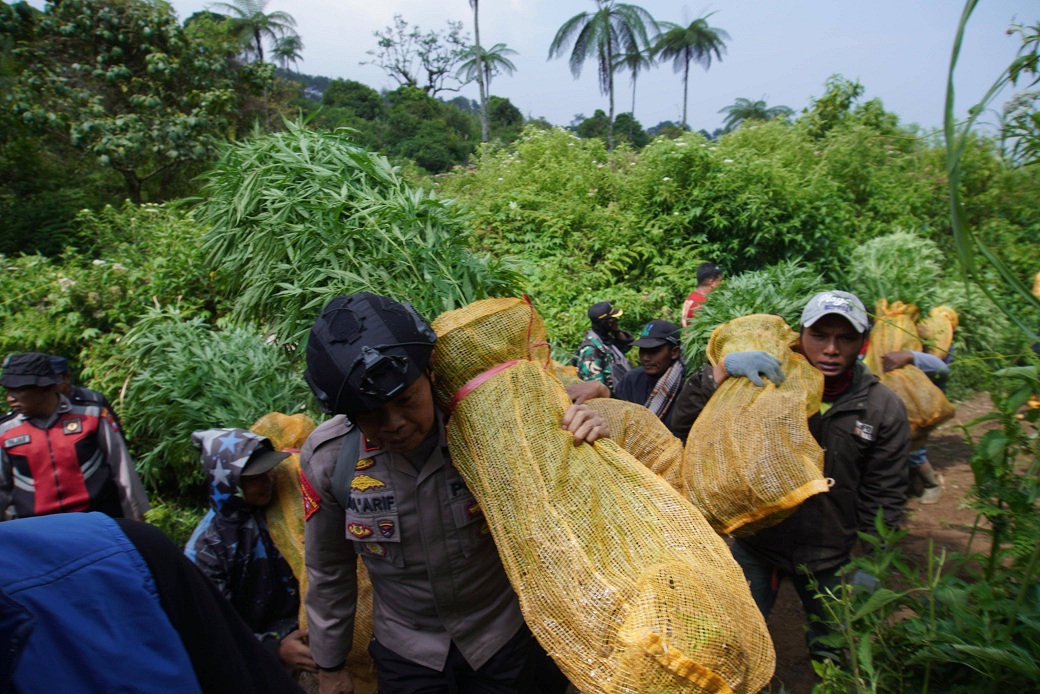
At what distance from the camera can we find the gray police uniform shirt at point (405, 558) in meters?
2.04

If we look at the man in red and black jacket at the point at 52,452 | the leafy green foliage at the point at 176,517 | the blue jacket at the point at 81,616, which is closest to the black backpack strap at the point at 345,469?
the blue jacket at the point at 81,616

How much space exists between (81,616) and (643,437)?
1.87 m

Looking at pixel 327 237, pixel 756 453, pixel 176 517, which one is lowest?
pixel 176 517

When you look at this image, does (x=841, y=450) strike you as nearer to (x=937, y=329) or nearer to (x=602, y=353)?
(x=602, y=353)

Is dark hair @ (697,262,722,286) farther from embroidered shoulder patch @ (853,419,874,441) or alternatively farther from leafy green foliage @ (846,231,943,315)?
embroidered shoulder patch @ (853,419,874,441)

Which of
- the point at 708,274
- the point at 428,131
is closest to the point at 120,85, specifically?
the point at 708,274

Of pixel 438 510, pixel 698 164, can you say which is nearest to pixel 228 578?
pixel 438 510

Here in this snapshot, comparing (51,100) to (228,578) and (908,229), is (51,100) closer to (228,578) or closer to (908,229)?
(228,578)

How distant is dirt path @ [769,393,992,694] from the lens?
3739mm

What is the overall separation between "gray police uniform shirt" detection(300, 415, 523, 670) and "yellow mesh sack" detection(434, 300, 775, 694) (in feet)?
1.01

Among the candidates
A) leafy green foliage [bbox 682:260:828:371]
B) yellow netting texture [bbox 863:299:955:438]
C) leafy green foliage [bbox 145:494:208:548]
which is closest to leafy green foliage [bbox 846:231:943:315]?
yellow netting texture [bbox 863:299:955:438]

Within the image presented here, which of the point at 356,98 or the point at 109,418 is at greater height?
the point at 356,98

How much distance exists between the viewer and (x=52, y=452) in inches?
149

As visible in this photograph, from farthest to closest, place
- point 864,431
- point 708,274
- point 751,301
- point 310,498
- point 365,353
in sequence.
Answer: point 708,274 → point 751,301 → point 864,431 → point 310,498 → point 365,353
